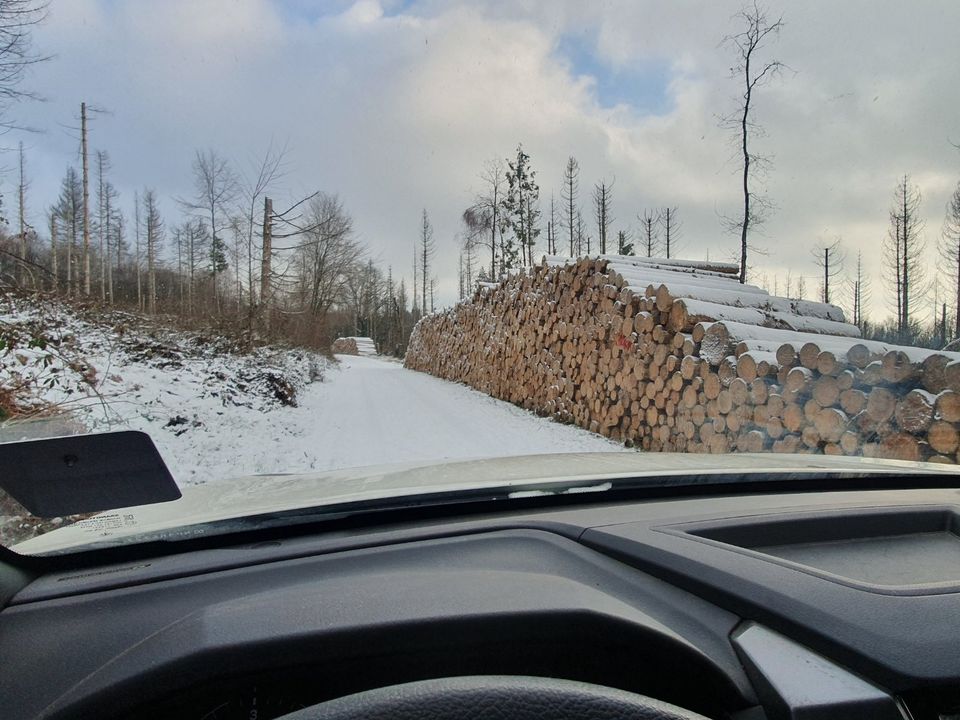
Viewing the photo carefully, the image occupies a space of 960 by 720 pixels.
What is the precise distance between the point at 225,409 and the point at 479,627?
7.82m

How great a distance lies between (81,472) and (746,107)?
41.6 ft

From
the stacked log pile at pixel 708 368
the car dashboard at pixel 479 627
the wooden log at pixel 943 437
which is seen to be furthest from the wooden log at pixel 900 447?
the car dashboard at pixel 479 627

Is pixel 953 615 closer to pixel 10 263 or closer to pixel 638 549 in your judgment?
pixel 638 549

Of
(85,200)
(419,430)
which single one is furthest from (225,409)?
(85,200)

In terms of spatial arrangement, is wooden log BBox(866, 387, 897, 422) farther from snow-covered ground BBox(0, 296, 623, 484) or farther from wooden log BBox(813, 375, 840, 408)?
snow-covered ground BBox(0, 296, 623, 484)

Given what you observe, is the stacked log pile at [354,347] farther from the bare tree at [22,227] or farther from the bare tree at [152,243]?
the bare tree at [22,227]

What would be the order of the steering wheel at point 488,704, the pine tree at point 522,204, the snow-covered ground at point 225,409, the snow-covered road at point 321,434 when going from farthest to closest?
the pine tree at point 522,204
the snow-covered road at point 321,434
the snow-covered ground at point 225,409
the steering wheel at point 488,704

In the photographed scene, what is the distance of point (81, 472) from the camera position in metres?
1.15

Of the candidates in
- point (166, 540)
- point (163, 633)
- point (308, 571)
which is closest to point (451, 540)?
point (308, 571)

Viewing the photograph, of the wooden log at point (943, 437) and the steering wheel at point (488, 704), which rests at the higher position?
the steering wheel at point (488, 704)

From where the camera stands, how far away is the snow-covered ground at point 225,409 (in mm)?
5258

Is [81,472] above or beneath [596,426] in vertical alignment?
above

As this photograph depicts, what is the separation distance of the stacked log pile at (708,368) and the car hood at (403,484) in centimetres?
216

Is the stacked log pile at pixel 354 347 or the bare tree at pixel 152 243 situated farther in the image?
the stacked log pile at pixel 354 347
